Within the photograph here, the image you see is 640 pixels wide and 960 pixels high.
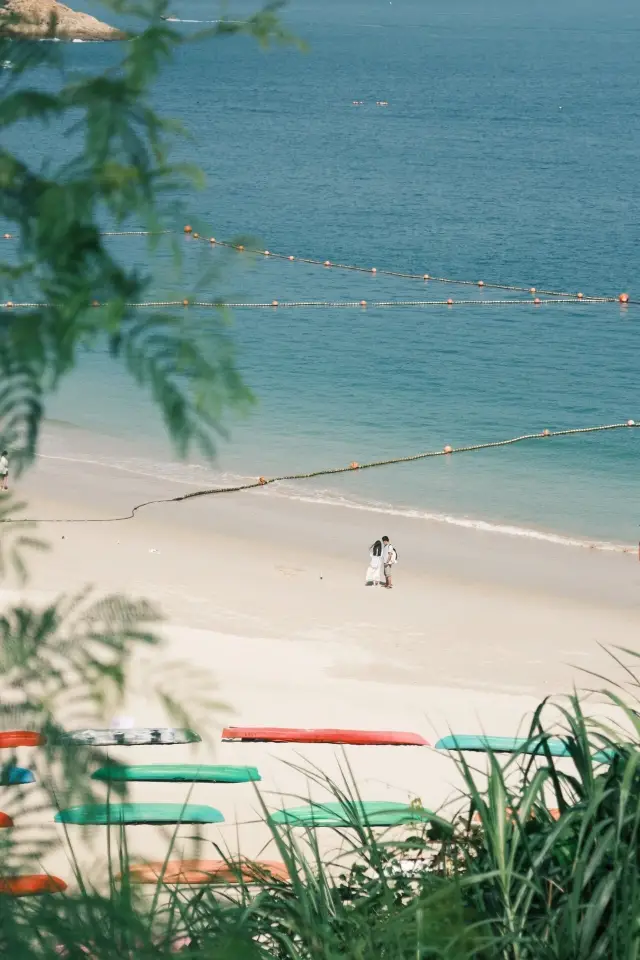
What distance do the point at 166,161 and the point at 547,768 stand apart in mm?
4316

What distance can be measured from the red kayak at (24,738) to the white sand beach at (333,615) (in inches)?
355

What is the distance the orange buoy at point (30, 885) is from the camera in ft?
7.46

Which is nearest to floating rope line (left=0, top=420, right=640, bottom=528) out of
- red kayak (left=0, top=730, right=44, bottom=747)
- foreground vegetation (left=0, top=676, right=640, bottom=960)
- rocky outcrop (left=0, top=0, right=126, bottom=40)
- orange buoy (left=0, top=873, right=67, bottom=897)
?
foreground vegetation (left=0, top=676, right=640, bottom=960)

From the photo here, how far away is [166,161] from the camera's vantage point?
1979mm

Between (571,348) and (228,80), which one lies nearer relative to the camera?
(571,348)

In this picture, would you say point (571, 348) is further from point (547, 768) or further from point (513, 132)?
point (513, 132)

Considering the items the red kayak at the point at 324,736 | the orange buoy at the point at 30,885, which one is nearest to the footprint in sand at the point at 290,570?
the red kayak at the point at 324,736

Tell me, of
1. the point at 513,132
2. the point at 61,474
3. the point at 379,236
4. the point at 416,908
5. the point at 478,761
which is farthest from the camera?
the point at 513,132

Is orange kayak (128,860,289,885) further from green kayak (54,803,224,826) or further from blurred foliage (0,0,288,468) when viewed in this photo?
blurred foliage (0,0,288,468)

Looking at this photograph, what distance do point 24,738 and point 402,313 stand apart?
132ft

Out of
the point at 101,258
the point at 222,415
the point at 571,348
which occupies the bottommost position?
the point at 222,415

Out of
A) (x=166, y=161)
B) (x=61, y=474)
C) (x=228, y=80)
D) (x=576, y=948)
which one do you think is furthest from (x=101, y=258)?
(x=228, y=80)

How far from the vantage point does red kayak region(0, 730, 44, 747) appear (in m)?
2.18

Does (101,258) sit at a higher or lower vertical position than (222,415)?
higher
